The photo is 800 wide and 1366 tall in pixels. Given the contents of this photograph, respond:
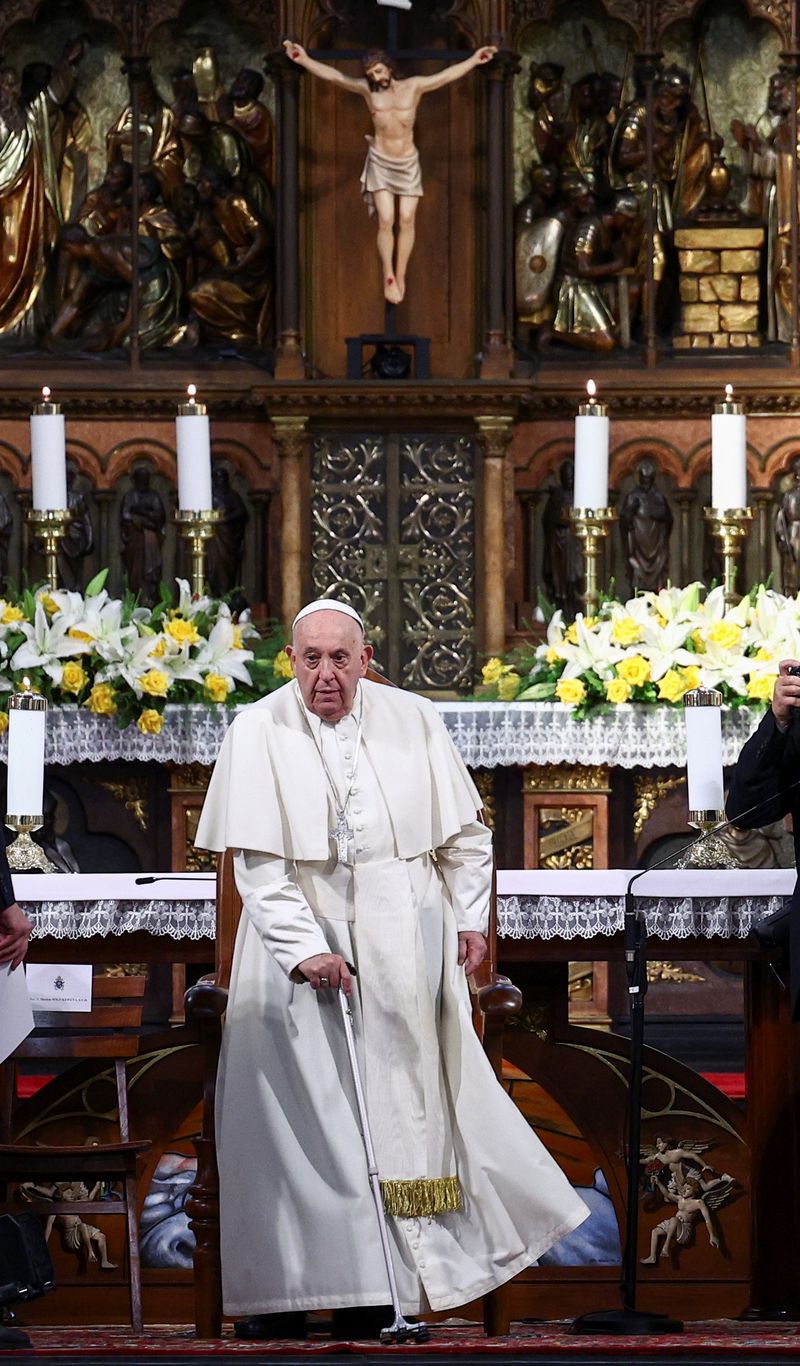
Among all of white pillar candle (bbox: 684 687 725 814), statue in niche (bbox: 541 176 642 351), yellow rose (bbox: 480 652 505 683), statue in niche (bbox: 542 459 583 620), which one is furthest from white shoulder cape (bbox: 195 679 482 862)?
statue in niche (bbox: 541 176 642 351)

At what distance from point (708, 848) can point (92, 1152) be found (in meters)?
1.95

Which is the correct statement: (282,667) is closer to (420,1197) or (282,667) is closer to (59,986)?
(59,986)

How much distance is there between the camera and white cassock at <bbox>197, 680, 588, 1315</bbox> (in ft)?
16.2

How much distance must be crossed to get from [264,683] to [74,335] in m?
2.99

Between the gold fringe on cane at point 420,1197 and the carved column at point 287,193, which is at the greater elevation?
the carved column at point 287,193

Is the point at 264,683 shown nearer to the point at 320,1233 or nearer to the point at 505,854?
the point at 505,854

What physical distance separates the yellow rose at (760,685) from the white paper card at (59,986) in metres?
2.51

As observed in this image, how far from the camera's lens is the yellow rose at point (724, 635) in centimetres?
739

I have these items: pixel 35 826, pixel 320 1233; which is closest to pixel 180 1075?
pixel 35 826

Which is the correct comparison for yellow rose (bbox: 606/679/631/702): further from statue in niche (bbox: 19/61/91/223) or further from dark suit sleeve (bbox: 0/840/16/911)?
statue in niche (bbox: 19/61/91/223)

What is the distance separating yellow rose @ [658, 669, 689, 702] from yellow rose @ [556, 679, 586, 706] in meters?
0.28

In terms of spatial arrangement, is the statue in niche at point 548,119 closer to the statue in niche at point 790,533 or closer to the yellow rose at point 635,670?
the statue in niche at point 790,533

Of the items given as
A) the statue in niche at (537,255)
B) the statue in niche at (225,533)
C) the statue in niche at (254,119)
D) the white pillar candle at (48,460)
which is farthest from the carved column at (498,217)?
the white pillar candle at (48,460)

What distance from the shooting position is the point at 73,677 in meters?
7.56
